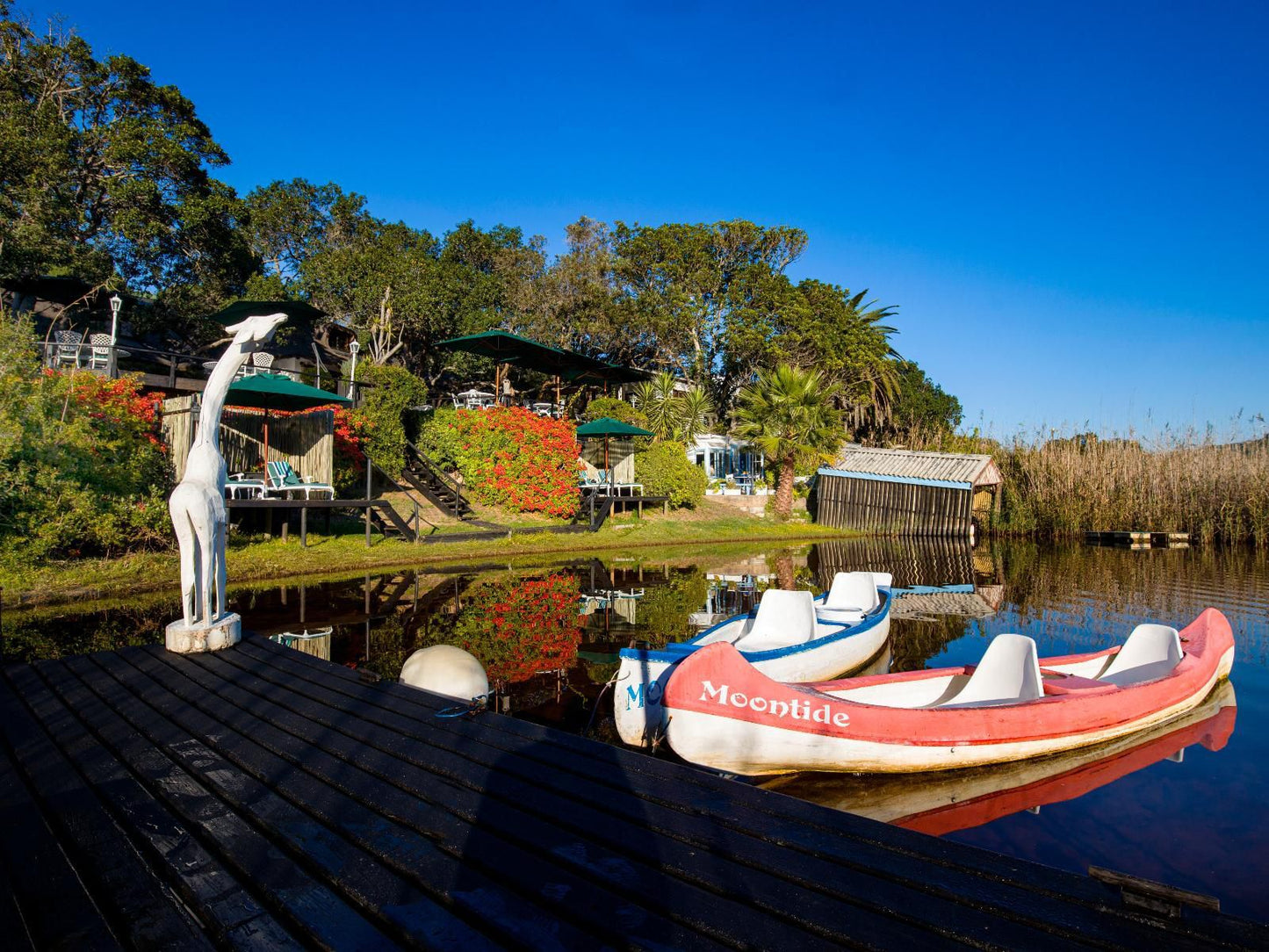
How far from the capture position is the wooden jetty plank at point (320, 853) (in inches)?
84.0

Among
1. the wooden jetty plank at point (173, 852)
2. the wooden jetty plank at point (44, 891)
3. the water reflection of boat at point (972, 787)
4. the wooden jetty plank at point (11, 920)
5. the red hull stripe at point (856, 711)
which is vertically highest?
the wooden jetty plank at point (11, 920)

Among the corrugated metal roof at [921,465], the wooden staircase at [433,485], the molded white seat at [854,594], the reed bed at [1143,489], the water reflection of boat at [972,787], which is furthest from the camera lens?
the corrugated metal roof at [921,465]

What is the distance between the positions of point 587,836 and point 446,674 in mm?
2997

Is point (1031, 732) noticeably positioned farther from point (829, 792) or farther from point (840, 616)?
point (840, 616)

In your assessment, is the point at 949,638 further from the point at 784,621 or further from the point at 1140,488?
the point at 1140,488

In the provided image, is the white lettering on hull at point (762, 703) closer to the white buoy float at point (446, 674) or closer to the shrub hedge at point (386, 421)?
the white buoy float at point (446, 674)

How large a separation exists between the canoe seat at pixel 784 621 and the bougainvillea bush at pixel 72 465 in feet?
37.4

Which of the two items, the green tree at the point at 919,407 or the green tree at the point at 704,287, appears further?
the green tree at the point at 919,407

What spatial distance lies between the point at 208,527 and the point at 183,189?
30896 mm

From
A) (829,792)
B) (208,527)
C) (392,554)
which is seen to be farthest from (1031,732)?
(392,554)

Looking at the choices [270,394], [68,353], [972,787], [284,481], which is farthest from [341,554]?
[972,787]

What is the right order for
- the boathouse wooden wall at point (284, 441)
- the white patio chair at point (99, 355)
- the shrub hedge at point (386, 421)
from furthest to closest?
the shrub hedge at point (386, 421) → the white patio chair at point (99, 355) → the boathouse wooden wall at point (284, 441)

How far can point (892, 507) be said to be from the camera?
29094 millimetres

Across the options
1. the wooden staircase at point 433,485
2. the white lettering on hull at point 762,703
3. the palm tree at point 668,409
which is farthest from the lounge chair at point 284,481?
the palm tree at point 668,409
